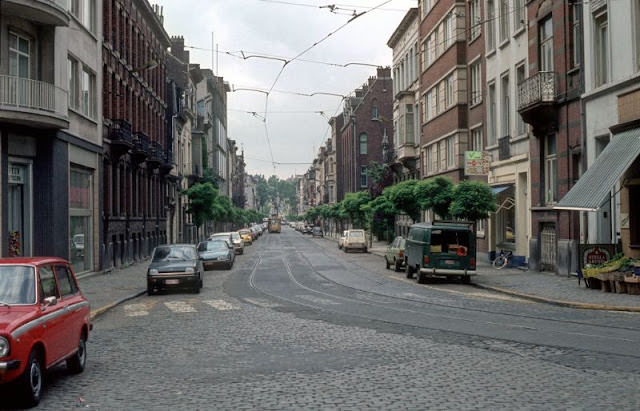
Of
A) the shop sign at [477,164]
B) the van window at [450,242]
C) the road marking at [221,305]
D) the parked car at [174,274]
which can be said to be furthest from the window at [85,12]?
the shop sign at [477,164]

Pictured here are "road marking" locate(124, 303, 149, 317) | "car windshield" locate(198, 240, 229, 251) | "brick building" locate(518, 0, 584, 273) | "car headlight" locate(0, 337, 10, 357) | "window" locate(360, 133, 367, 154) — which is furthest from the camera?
"window" locate(360, 133, 367, 154)

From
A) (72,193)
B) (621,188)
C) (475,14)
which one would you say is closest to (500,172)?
(475,14)

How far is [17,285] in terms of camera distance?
848cm

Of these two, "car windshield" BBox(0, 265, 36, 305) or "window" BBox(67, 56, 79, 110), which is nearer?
"car windshield" BBox(0, 265, 36, 305)

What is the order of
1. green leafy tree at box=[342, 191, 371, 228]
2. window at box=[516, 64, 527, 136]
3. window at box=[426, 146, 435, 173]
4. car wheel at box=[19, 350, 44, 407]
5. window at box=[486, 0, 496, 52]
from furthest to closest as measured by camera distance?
green leafy tree at box=[342, 191, 371, 228]
window at box=[426, 146, 435, 173]
window at box=[486, 0, 496, 52]
window at box=[516, 64, 527, 136]
car wheel at box=[19, 350, 44, 407]

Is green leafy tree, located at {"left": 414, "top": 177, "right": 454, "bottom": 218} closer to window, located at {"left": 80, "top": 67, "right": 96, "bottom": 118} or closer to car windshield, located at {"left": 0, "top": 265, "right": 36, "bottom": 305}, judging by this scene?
window, located at {"left": 80, "top": 67, "right": 96, "bottom": 118}

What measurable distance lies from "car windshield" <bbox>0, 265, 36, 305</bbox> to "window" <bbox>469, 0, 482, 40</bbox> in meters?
31.5

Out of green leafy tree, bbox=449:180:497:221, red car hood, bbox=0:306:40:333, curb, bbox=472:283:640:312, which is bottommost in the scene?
curb, bbox=472:283:640:312

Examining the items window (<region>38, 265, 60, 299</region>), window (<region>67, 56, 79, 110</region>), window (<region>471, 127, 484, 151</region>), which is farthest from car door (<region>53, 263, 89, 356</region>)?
window (<region>471, 127, 484, 151</region>)

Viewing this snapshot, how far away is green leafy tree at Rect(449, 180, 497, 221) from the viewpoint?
3019cm

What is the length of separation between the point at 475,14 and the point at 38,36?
22.5m

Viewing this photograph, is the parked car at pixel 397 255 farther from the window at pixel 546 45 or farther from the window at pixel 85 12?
the window at pixel 85 12

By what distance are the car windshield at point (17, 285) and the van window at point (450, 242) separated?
17.4 meters

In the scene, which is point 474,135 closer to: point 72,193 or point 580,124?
point 580,124
